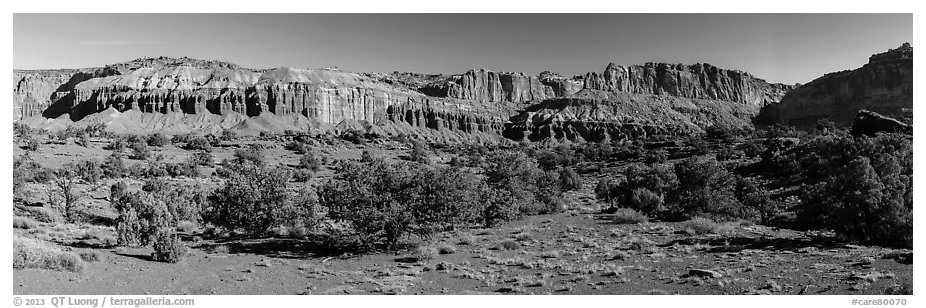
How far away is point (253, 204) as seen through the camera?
27.7m

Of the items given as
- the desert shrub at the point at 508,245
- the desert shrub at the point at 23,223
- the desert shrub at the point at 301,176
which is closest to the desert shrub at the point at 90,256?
the desert shrub at the point at 23,223

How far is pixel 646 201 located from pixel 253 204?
26.9 meters

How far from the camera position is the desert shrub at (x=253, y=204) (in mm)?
27562

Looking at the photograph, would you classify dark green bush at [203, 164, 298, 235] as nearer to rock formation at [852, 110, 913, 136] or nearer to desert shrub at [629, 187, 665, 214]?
desert shrub at [629, 187, 665, 214]

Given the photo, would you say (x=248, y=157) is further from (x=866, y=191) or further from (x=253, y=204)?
(x=866, y=191)

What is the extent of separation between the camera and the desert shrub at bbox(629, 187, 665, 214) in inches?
1469

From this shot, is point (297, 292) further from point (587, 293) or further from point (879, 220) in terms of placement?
point (879, 220)

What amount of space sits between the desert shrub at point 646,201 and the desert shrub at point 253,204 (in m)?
24.1

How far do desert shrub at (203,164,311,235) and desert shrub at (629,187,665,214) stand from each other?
24087 millimetres

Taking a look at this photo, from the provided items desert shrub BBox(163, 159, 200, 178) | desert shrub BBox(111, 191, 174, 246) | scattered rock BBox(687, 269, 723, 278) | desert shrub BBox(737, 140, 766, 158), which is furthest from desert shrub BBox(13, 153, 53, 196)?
desert shrub BBox(737, 140, 766, 158)

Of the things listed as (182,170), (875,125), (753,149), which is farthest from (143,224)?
(875,125)

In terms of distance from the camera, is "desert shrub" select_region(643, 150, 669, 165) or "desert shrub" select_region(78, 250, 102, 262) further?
"desert shrub" select_region(643, 150, 669, 165)

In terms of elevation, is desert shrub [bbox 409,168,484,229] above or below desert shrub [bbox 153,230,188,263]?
above

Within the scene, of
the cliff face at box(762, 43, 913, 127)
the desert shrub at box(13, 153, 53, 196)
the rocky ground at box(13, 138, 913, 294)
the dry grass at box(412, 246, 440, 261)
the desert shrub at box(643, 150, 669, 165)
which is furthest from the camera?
the cliff face at box(762, 43, 913, 127)
